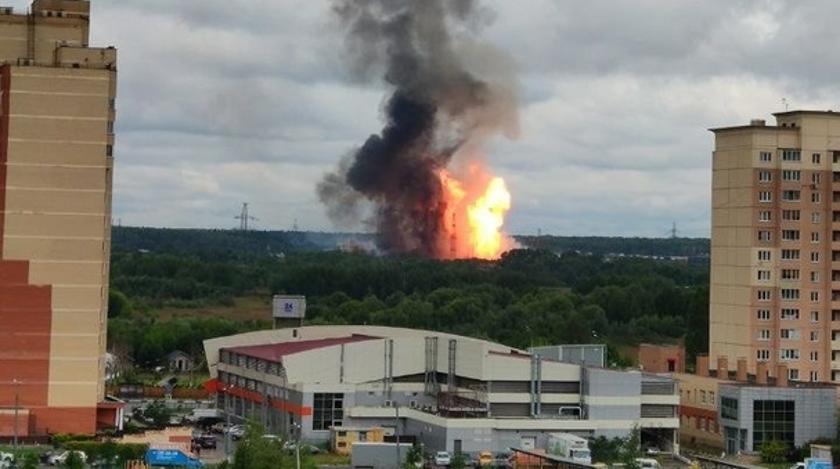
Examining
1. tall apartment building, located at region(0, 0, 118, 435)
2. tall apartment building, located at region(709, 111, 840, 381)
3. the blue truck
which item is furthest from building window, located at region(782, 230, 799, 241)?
tall apartment building, located at region(0, 0, 118, 435)

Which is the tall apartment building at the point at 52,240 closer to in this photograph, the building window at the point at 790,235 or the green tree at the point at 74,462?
the green tree at the point at 74,462

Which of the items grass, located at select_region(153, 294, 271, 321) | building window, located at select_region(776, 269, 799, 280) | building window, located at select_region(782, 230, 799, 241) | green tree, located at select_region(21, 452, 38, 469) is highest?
building window, located at select_region(782, 230, 799, 241)

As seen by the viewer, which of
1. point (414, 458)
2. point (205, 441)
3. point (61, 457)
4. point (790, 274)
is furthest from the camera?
point (790, 274)

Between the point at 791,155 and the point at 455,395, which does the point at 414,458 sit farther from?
the point at 791,155

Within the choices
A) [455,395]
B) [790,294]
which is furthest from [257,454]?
[790,294]

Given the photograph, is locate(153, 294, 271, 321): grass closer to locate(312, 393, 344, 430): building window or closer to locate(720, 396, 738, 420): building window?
locate(312, 393, 344, 430): building window

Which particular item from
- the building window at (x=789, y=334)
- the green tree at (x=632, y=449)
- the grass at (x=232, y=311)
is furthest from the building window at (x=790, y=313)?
the grass at (x=232, y=311)
